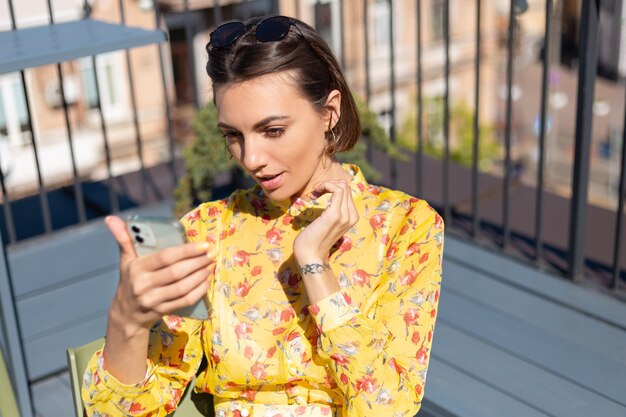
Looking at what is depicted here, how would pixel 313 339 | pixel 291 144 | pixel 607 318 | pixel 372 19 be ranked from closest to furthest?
pixel 291 144 → pixel 313 339 → pixel 607 318 → pixel 372 19

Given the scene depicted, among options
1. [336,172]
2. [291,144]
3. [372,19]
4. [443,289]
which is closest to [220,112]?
[291,144]

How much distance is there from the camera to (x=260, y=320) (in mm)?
1717

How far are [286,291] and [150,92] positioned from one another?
1589cm

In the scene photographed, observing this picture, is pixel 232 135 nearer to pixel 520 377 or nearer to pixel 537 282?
pixel 520 377

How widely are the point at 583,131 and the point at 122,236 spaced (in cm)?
191

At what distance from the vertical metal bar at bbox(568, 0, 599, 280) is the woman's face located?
135cm

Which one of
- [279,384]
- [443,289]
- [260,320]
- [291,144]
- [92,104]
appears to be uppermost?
[291,144]

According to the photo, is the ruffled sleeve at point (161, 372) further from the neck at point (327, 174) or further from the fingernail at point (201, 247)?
the fingernail at point (201, 247)

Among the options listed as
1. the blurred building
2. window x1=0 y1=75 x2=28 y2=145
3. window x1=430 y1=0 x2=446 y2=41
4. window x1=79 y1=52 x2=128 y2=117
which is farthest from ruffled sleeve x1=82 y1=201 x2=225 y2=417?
window x1=430 y1=0 x2=446 y2=41

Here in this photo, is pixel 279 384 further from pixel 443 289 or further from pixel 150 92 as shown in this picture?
pixel 150 92

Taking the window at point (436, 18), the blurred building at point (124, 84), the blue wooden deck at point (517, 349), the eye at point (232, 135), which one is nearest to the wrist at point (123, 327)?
the eye at point (232, 135)

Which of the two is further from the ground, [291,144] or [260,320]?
[291,144]

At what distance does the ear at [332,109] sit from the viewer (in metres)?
1.67

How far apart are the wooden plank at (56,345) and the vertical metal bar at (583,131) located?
1680mm
